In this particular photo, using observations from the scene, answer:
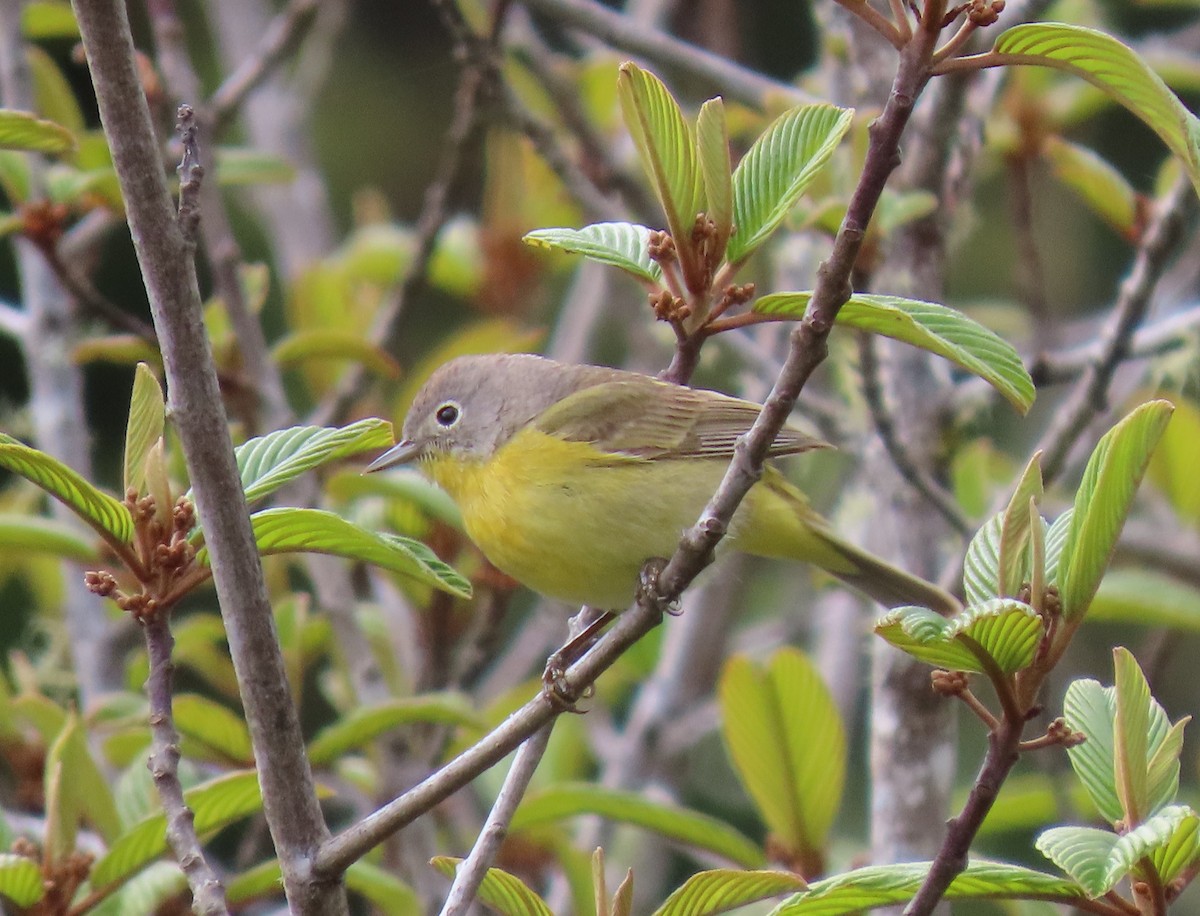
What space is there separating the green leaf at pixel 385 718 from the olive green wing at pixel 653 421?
0.64 m

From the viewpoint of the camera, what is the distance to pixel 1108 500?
5.42ft

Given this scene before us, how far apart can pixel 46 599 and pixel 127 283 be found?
479 cm

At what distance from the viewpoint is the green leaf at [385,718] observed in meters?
2.90

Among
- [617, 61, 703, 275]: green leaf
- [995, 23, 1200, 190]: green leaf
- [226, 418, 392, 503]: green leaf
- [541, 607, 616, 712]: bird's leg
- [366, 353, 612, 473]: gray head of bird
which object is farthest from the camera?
[366, 353, 612, 473]: gray head of bird

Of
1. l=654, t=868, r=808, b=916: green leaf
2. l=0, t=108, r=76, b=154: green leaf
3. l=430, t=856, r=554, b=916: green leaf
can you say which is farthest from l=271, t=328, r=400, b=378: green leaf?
l=654, t=868, r=808, b=916: green leaf

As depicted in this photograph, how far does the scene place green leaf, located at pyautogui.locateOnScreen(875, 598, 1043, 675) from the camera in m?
1.57

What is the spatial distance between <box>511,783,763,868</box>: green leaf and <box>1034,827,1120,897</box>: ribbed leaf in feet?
3.95

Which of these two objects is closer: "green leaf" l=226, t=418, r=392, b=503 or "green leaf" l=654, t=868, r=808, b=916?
"green leaf" l=654, t=868, r=808, b=916

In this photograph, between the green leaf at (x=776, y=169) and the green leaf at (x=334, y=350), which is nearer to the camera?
the green leaf at (x=776, y=169)

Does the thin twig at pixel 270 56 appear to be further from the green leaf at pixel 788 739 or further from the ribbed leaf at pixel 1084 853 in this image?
the ribbed leaf at pixel 1084 853

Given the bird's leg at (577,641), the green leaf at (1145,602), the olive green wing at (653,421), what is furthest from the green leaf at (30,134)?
the green leaf at (1145,602)

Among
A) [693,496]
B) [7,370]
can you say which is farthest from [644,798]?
[7,370]

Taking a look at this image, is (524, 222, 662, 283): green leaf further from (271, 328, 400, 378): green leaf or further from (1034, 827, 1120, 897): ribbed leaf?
(271, 328, 400, 378): green leaf

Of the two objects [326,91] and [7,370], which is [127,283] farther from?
[326,91]
